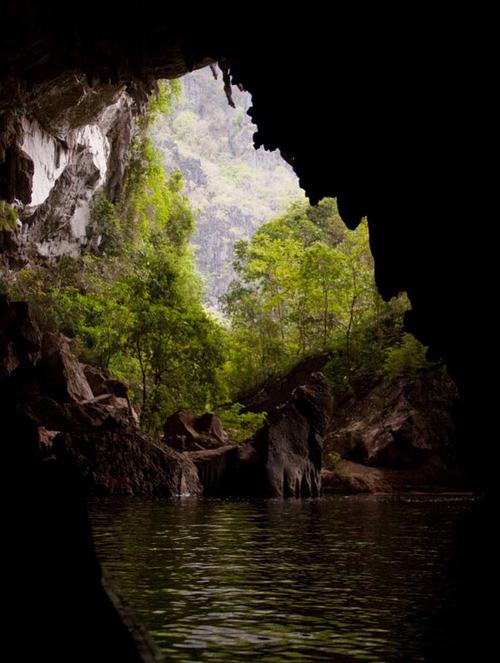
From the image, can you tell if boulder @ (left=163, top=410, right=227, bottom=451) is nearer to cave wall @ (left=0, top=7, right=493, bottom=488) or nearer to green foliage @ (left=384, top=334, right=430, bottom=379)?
green foliage @ (left=384, top=334, right=430, bottom=379)

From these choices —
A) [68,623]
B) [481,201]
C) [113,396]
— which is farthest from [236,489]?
[68,623]

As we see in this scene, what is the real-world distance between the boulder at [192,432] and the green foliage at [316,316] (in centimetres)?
1002

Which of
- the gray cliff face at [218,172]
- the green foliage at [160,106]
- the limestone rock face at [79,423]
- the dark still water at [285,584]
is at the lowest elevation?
the dark still water at [285,584]

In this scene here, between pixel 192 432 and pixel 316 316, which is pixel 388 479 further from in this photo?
pixel 316 316

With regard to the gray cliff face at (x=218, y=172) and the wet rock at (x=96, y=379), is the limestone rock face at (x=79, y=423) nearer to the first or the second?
the wet rock at (x=96, y=379)

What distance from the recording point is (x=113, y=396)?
98.2ft

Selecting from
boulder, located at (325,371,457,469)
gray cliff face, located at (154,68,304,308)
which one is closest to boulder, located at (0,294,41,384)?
boulder, located at (325,371,457,469)

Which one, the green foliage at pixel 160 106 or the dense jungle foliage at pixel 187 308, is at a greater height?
the green foliage at pixel 160 106

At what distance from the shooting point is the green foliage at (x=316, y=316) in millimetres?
43562

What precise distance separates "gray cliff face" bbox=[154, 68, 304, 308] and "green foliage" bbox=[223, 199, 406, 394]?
83.2m

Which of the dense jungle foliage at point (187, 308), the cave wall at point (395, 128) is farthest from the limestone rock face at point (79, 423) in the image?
the cave wall at point (395, 128)

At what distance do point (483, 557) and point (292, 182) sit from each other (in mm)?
154935

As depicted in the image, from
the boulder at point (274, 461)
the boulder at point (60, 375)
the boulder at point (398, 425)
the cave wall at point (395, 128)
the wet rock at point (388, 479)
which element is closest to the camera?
the cave wall at point (395, 128)

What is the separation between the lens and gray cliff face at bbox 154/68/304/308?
143 metres
